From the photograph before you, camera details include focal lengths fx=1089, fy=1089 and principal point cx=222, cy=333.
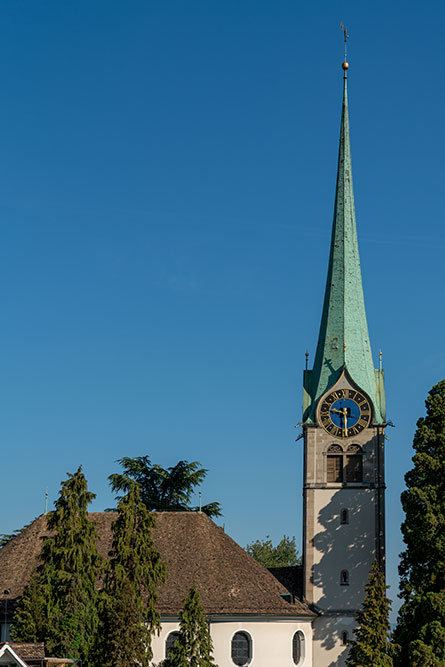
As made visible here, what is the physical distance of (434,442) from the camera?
55562 millimetres

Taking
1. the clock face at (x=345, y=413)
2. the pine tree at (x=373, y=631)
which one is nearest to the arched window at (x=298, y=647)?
the pine tree at (x=373, y=631)

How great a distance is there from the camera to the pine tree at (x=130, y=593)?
153 feet

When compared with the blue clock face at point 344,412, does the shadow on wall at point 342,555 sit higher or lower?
lower

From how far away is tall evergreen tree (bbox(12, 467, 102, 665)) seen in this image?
47.3 meters

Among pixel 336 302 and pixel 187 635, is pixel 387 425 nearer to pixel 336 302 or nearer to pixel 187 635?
pixel 336 302

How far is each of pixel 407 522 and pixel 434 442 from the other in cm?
431

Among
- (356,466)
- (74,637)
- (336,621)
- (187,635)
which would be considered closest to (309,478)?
(356,466)

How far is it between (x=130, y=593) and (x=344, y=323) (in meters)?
24.1

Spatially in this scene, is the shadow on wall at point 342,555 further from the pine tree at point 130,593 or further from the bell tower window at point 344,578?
the pine tree at point 130,593

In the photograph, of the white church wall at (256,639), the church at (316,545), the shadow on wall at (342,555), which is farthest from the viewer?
the shadow on wall at (342,555)

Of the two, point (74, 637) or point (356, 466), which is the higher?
point (356, 466)

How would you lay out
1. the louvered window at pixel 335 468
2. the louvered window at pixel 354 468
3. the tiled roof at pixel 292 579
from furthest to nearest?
the louvered window at pixel 335 468 → the louvered window at pixel 354 468 → the tiled roof at pixel 292 579

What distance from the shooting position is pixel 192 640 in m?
49.4

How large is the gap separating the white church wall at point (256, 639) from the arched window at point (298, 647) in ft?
0.90
